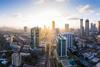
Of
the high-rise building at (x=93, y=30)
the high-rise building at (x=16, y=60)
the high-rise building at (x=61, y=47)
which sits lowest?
the high-rise building at (x=16, y=60)

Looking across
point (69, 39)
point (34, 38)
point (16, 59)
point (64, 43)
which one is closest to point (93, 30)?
point (69, 39)

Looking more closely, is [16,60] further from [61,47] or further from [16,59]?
[61,47]

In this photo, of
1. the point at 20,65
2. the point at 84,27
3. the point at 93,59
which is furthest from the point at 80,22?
→ the point at 20,65

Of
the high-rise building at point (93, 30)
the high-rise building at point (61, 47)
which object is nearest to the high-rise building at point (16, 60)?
the high-rise building at point (61, 47)

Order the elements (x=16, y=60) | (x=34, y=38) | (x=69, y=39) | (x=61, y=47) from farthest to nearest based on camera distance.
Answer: (x=34, y=38) < (x=69, y=39) < (x=61, y=47) < (x=16, y=60)

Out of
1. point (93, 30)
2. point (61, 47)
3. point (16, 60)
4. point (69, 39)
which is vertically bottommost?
point (16, 60)

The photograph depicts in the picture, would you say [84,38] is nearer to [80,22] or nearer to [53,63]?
[80,22]

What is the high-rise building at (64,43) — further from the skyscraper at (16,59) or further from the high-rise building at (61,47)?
the skyscraper at (16,59)

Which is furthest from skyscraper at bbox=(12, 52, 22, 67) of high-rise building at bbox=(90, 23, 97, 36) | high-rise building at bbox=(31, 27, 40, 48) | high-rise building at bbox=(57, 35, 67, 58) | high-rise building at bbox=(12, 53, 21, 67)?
high-rise building at bbox=(90, 23, 97, 36)
